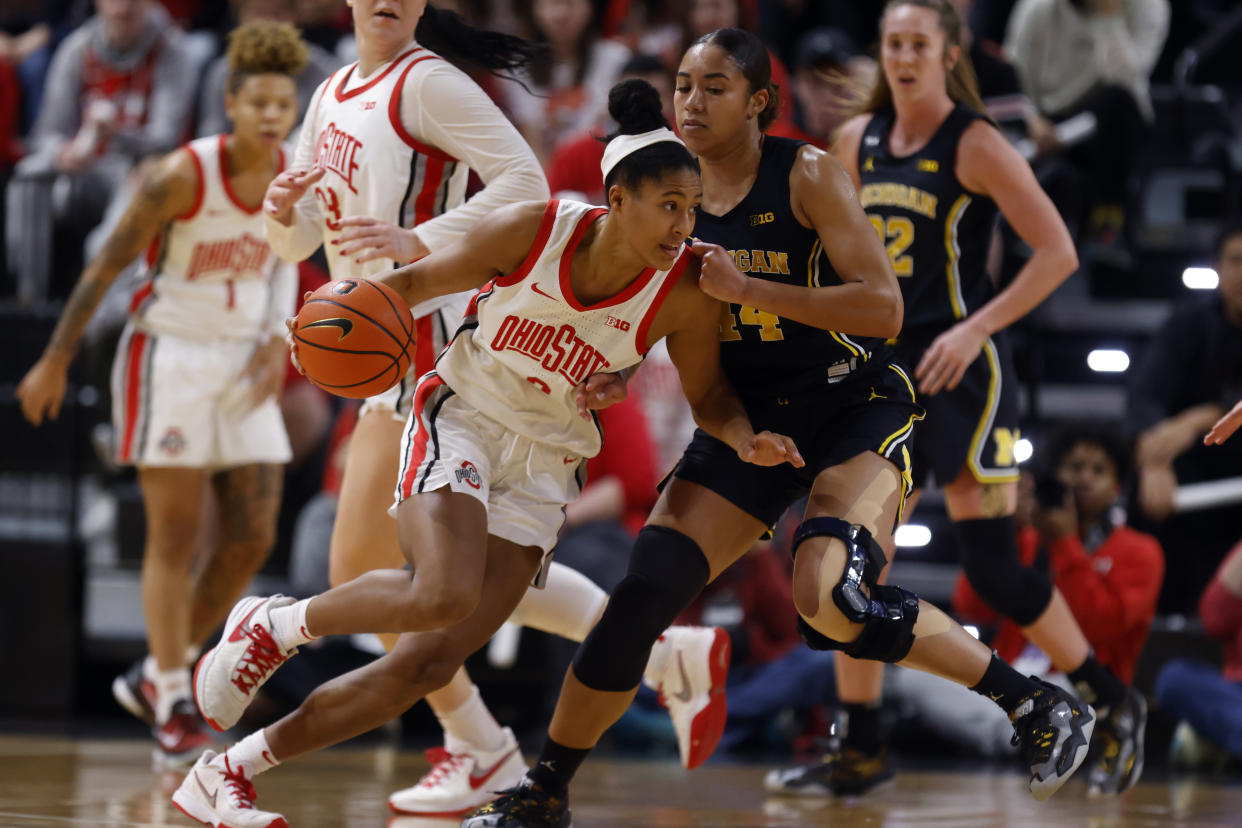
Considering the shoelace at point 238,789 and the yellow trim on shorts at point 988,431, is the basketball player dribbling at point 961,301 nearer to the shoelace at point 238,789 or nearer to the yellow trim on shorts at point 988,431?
the yellow trim on shorts at point 988,431

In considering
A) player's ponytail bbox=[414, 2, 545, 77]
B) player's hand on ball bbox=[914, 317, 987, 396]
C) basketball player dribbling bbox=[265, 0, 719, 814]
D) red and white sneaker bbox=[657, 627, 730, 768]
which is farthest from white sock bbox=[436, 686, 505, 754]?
player's ponytail bbox=[414, 2, 545, 77]

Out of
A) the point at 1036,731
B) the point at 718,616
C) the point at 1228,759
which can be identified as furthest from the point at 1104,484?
→ the point at 1036,731

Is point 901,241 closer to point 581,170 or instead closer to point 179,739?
point 179,739

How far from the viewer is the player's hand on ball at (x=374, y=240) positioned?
3551mm

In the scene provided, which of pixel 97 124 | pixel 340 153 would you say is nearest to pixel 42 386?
pixel 340 153

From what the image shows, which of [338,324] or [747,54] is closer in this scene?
[338,324]

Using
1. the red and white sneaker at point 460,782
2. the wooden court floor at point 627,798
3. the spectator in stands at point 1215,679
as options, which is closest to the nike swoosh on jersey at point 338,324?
the wooden court floor at point 627,798

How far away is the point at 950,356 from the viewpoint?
436 centimetres

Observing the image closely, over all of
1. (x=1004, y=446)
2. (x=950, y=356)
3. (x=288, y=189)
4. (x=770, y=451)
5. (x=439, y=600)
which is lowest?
(x=439, y=600)

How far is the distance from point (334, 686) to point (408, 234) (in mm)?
1084

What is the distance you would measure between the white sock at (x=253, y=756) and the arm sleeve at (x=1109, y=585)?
10.7 feet

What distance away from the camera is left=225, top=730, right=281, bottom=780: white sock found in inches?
138

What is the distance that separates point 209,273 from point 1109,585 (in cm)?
345

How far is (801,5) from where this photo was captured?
9.00 meters
